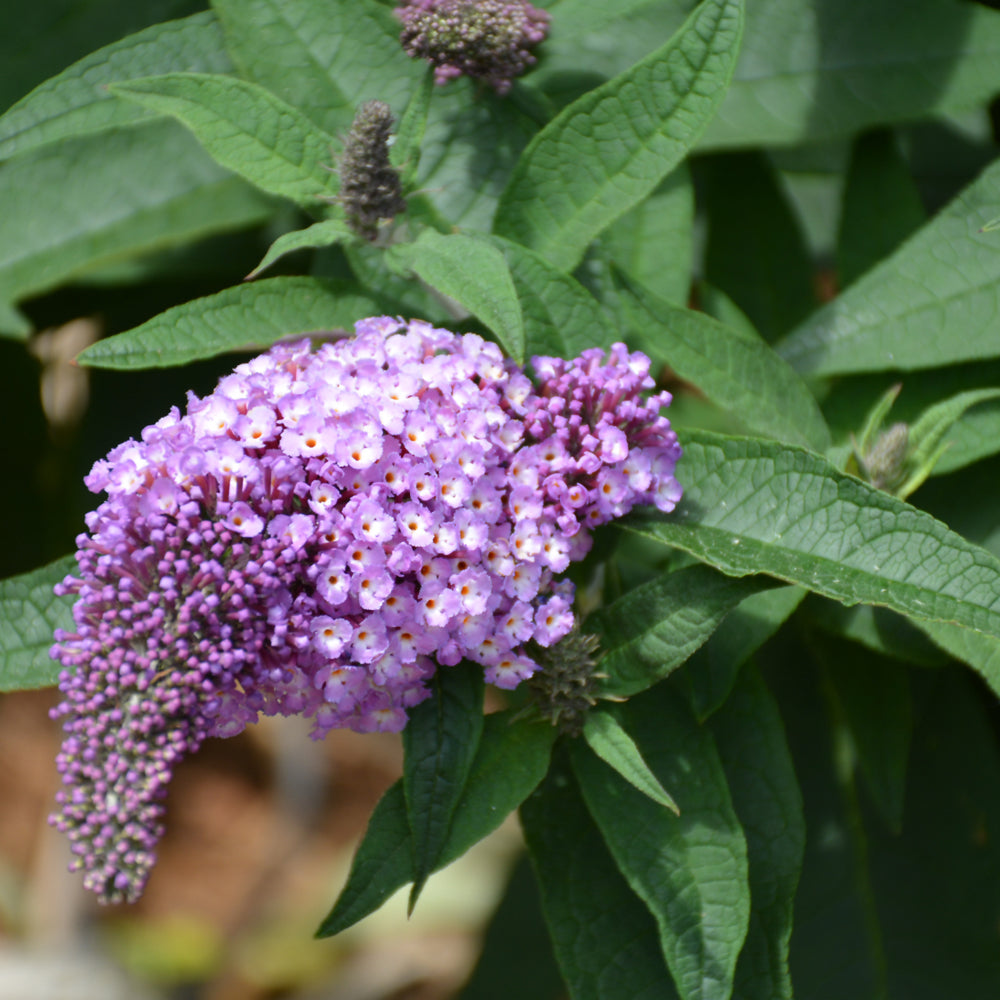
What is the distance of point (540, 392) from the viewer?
160 cm

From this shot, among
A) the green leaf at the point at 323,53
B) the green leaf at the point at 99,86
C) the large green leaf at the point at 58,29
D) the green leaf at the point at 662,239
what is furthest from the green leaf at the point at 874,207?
the large green leaf at the point at 58,29

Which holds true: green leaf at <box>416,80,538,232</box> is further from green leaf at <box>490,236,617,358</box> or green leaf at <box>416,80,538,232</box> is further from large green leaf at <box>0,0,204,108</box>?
large green leaf at <box>0,0,204,108</box>

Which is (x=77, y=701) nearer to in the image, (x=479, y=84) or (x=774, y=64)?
(x=479, y=84)

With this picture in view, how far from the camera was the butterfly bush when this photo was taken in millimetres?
1287

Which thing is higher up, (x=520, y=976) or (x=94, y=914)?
(x=520, y=976)

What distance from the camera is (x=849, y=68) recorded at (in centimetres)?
225

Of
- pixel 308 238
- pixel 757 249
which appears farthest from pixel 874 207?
pixel 308 238

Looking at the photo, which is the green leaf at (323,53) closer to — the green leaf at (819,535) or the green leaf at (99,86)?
the green leaf at (99,86)

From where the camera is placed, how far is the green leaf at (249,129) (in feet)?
5.22

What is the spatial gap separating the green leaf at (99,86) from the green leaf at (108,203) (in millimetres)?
475

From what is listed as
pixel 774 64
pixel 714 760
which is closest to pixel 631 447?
pixel 714 760

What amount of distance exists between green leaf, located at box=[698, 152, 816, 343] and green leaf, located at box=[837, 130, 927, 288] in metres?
0.16

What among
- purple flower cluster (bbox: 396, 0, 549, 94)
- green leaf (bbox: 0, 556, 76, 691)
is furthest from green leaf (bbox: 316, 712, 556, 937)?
purple flower cluster (bbox: 396, 0, 549, 94)

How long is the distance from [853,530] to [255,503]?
0.76m
